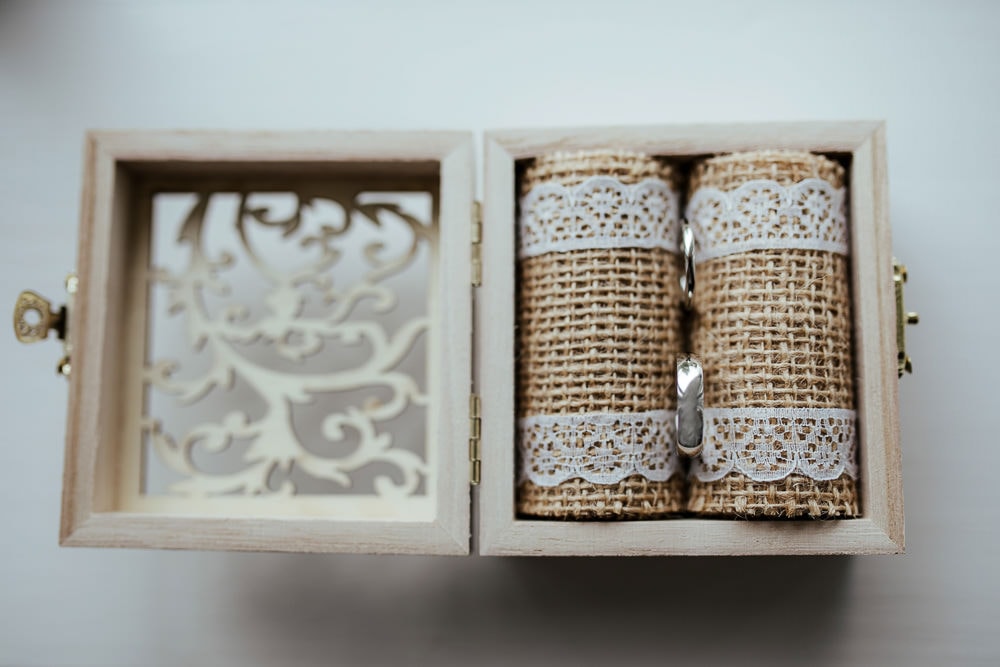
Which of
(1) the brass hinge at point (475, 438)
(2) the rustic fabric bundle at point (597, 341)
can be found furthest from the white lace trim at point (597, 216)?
(1) the brass hinge at point (475, 438)

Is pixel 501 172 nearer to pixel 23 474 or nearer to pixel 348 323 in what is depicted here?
pixel 348 323

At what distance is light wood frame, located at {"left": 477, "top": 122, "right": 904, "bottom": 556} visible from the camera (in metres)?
0.57

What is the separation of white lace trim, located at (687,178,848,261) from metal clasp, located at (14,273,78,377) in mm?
454

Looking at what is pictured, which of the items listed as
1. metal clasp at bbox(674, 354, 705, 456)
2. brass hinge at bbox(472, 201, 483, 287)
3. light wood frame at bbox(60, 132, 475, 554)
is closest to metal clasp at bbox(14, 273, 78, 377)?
light wood frame at bbox(60, 132, 475, 554)

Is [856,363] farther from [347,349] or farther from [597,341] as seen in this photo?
[347,349]

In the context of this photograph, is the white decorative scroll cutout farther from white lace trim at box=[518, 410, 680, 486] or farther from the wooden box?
white lace trim at box=[518, 410, 680, 486]

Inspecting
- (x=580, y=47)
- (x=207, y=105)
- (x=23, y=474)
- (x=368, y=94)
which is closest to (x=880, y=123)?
(x=580, y=47)

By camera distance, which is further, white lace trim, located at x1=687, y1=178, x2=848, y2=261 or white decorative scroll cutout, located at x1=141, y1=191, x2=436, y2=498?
white decorative scroll cutout, located at x1=141, y1=191, x2=436, y2=498

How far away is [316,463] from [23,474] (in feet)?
0.87

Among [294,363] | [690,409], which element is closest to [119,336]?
[294,363]

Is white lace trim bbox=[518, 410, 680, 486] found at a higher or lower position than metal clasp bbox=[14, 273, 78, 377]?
lower

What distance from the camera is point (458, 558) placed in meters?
0.73

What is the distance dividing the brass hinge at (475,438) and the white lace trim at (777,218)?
19 cm

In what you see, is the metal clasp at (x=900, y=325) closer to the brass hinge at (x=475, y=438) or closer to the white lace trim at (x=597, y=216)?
the white lace trim at (x=597, y=216)
